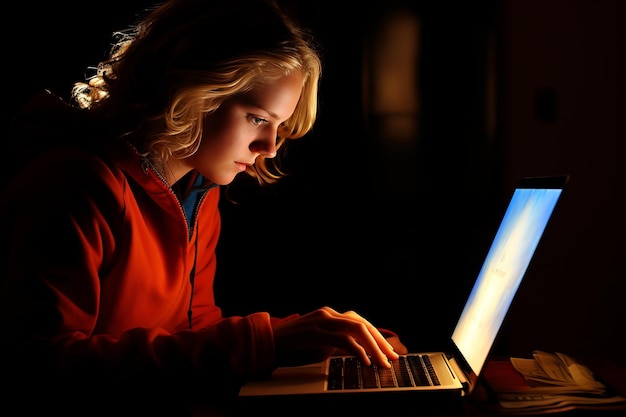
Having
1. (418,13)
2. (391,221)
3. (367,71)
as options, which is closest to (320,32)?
(367,71)

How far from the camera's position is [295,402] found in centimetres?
74

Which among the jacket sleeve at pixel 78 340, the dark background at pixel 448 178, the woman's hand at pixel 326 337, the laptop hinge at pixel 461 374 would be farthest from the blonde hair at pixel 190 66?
the dark background at pixel 448 178

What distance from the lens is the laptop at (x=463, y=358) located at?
732 mm

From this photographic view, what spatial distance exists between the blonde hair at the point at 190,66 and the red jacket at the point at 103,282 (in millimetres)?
72

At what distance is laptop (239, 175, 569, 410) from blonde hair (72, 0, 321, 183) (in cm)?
48

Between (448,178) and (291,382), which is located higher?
(448,178)

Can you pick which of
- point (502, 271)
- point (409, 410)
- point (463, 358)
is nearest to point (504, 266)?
point (502, 271)

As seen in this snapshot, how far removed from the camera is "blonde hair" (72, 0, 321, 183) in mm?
1045

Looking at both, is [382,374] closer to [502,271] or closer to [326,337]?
[326,337]

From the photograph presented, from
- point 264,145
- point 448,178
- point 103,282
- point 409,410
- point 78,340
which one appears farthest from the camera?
point 448,178

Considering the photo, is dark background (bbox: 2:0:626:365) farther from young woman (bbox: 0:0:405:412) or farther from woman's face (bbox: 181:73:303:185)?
woman's face (bbox: 181:73:303:185)

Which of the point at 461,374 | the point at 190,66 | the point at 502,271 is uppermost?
the point at 190,66

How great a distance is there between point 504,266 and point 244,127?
53 centimetres

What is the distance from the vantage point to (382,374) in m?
0.82
